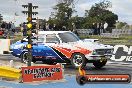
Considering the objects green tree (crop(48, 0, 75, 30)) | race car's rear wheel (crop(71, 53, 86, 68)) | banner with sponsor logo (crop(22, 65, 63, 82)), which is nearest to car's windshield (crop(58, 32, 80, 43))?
race car's rear wheel (crop(71, 53, 86, 68))

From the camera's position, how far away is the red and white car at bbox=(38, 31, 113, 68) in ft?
64.4

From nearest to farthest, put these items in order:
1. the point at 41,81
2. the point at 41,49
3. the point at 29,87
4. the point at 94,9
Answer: the point at 29,87
the point at 41,81
the point at 41,49
the point at 94,9

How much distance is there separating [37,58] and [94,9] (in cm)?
7761

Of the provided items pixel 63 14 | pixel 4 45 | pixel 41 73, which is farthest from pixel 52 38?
pixel 63 14

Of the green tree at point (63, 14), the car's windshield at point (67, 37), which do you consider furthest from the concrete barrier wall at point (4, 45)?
the green tree at point (63, 14)

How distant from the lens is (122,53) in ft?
80.7

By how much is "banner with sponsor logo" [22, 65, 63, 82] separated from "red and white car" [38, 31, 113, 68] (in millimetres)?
3913

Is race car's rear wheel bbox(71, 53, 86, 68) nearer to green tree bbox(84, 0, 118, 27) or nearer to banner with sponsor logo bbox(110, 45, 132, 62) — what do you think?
banner with sponsor logo bbox(110, 45, 132, 62)

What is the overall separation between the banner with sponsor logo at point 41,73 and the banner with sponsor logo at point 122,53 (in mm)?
9029

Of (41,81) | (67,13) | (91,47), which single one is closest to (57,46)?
(91,47)

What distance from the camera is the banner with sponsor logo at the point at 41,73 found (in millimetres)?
14927

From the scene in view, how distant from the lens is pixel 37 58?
21312mm

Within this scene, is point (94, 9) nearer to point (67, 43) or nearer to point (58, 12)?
point (58, 12)

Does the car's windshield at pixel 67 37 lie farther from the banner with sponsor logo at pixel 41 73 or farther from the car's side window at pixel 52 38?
the banner with sponsor logo at pixel 41 73
